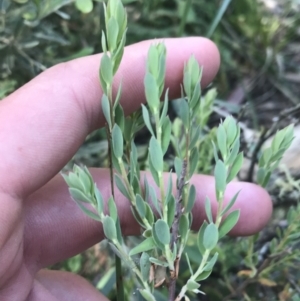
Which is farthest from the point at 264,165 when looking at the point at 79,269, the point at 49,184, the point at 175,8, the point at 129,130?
the point at 175,8

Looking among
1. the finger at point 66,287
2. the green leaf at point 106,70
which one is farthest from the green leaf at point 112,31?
the finger at point 66,287

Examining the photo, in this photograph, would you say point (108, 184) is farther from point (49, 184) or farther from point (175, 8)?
point (175, 8)

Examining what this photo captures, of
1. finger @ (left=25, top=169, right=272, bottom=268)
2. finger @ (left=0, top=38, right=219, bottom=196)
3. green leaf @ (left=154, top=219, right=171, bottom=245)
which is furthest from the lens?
finger @ (left=25, top=169, right=272, bottom=268)

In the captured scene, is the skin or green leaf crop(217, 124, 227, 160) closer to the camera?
green leaf crop(217, 124, 227, 160)

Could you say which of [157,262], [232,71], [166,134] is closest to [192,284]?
[157,262]

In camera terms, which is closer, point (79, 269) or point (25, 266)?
point (25, 266)

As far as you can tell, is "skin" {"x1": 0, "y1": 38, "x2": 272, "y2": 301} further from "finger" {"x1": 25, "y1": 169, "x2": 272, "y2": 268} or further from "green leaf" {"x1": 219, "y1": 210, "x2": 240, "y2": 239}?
"green leaf" {"x1": 219, "y1": 210, "x2": 240, "y2": 239}

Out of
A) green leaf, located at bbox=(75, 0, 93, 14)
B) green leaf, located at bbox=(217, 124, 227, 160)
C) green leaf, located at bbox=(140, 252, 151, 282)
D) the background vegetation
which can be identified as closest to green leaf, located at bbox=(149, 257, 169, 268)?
green leaf, located at bbox=(140, 252, 151, 282)
